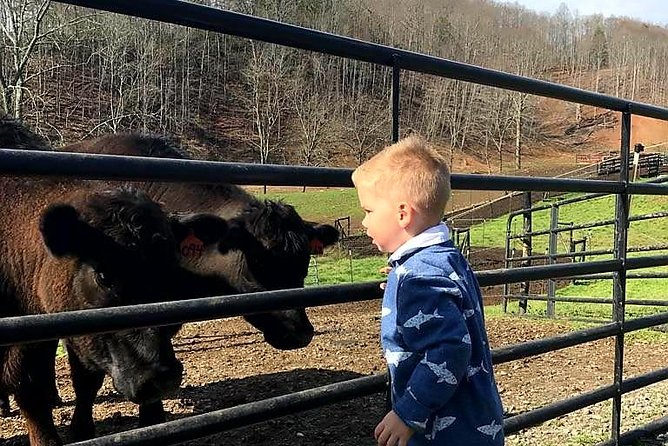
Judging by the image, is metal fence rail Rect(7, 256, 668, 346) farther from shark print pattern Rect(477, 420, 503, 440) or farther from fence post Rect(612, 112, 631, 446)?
fence post Rect(612, 112, 631, 446)

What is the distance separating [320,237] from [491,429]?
530cm

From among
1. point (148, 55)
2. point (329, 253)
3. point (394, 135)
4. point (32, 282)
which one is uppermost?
point (148, 55)

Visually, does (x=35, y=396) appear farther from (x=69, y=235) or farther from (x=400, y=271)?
(x=400, y=271)

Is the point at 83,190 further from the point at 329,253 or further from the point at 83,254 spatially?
the point at 329,253

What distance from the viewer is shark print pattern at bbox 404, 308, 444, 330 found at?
5.56ft

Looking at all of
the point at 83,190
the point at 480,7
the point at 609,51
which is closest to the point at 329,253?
the point at 83,190

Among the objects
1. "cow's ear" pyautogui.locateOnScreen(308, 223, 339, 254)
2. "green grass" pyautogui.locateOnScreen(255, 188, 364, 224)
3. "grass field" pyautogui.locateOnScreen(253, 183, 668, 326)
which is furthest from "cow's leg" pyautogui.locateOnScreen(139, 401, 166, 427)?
"green grass" pyautogui.locateOnScreen(255, 188, 364, 224)

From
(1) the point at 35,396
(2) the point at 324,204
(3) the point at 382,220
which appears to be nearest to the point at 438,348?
(3) the point at 382,220

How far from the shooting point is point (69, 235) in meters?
3.74

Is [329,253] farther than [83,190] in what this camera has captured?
Yes

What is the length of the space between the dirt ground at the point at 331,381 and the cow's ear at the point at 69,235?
5.36 ft

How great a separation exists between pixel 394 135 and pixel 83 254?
2243 mm

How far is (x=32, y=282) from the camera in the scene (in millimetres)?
4262

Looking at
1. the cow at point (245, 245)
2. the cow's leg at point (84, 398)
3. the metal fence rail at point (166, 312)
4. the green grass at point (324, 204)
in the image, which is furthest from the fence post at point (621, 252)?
the green grass at point (324, 204)
